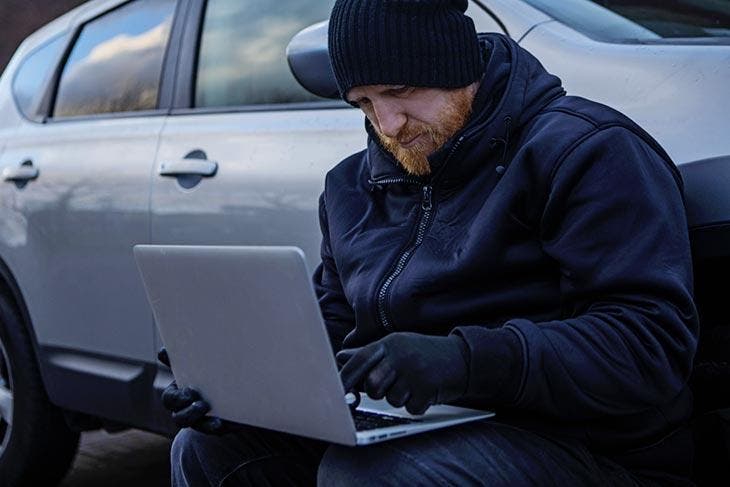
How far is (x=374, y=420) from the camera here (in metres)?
2.11

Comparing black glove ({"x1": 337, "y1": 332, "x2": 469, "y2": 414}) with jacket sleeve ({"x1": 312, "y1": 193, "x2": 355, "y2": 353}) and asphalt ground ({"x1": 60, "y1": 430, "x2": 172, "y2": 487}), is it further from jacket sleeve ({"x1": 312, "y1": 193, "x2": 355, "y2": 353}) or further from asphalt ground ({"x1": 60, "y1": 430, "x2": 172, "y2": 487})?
asphalt ground ({"x1": 60, "y1": 430, "x2": 172, "y2": 487})

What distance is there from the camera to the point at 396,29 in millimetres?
2352

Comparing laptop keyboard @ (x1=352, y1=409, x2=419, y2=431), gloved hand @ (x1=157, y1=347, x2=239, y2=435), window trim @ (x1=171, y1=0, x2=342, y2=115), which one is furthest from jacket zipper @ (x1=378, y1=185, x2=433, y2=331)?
window trim @ (x1=171, y1=0, x2=342, y2=115)

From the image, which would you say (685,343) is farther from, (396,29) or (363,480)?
(396,29)

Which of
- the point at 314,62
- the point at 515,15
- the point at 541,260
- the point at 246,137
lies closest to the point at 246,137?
the point at 246,137

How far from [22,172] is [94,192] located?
49 centimetres

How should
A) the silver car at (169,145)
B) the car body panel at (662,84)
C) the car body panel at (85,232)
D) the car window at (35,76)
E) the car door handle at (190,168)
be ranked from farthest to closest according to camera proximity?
the car window at (35,76) < the car body panel at (85,232) < the car door handle at (190,168) < the silver car at (169,145) < the car body panel at (662,84)

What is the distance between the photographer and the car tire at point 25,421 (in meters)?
4.23

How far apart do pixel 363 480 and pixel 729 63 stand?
1012 mm

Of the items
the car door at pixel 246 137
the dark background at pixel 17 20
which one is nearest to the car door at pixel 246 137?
the car door at pixel 246 137

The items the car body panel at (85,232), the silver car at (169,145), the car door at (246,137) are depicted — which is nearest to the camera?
the silver car at (169,145)

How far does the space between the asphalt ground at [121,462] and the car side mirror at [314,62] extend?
2.00 metres

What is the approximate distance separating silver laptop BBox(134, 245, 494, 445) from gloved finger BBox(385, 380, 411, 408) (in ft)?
0.15

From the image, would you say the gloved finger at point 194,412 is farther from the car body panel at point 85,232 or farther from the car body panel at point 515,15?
the car body panel at point 85,232
